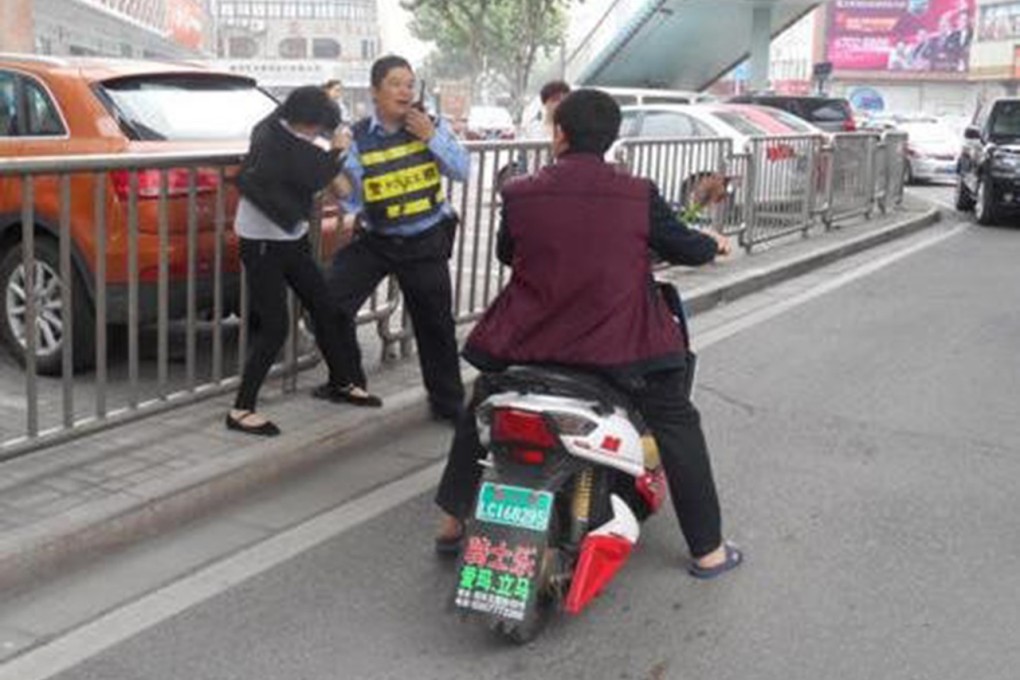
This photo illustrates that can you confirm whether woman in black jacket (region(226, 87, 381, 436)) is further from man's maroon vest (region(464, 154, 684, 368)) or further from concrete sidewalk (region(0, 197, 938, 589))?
man's maroon vest (region(464, 154, 684, 368))

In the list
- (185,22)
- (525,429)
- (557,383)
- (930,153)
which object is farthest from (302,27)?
(525,429)

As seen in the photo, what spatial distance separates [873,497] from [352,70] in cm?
7396

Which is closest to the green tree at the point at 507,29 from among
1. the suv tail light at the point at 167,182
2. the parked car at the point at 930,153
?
the parked car at the point at 930,153

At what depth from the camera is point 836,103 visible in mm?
22188

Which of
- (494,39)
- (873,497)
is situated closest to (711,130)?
(873,497)

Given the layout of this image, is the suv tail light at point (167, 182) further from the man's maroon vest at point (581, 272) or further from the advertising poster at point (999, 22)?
the advertising poster at point (999, 22)

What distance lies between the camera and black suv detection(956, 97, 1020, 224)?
635 inches

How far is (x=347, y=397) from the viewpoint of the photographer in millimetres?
6270

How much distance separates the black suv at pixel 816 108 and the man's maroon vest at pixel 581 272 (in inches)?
700

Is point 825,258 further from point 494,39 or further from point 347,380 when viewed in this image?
point 494,39

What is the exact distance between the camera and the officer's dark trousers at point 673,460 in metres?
4.33

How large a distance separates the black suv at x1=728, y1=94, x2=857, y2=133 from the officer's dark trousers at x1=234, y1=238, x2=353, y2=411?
16.5m

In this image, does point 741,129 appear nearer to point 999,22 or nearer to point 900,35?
point 999,22


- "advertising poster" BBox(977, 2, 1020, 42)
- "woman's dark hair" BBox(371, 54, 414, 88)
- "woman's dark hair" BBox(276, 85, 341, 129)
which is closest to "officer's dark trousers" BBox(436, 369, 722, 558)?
"woman's dark hair" BBox(276, 85, 341, 129)
